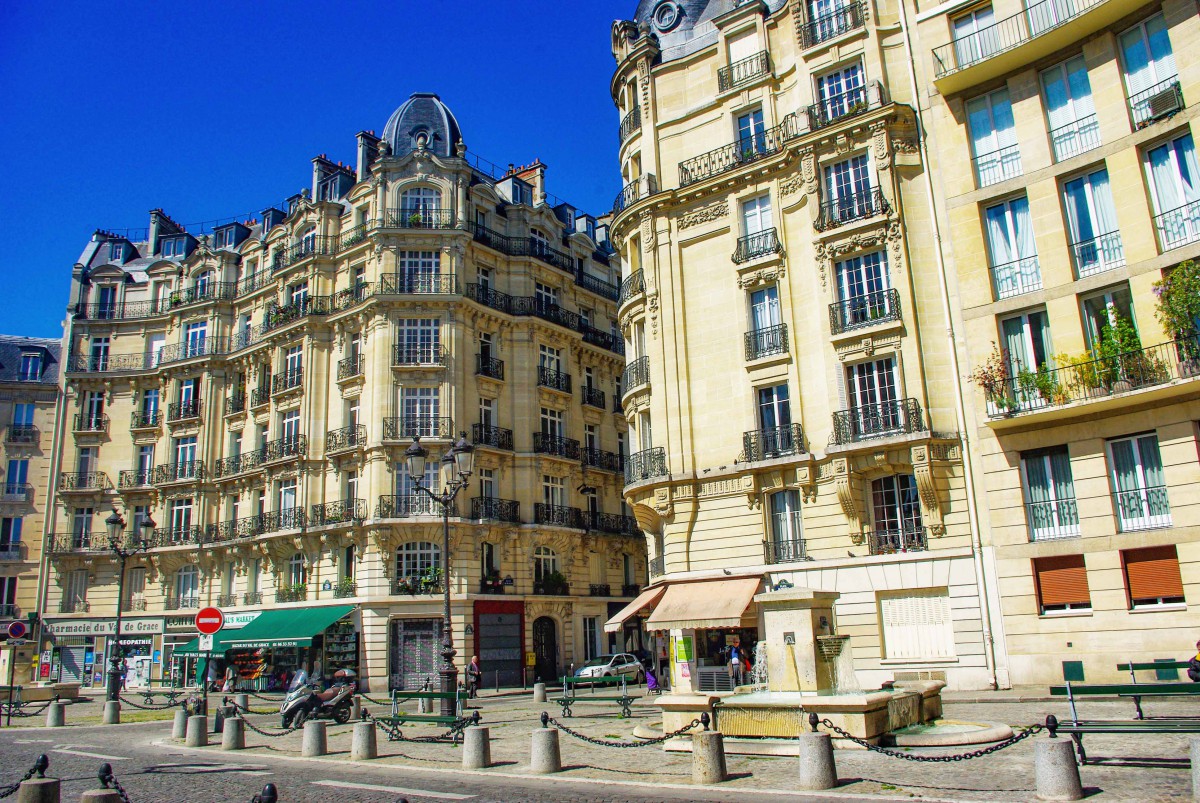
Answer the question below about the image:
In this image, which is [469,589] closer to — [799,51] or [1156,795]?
[799,51]

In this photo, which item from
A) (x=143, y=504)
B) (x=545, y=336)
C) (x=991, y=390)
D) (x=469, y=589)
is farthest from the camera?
(x=143, y=504)

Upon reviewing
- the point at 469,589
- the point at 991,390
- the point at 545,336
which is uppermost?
the point at 545,336

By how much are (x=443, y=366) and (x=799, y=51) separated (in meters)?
16.7

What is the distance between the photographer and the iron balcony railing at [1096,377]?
1722 cm

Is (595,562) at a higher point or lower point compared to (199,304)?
lower

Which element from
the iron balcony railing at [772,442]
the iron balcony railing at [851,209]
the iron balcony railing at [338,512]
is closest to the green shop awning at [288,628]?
the iron balcony railing at [338,512]

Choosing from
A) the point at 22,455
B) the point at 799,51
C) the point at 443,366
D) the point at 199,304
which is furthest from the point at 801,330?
the point at 22,455

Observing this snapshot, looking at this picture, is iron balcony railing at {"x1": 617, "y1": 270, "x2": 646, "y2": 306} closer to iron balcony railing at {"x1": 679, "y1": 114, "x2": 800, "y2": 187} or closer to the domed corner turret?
iron balcony railing at {"x1": 679, "y1": 114, "x2": 800, "y2": 187}

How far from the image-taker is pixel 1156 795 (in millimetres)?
8289

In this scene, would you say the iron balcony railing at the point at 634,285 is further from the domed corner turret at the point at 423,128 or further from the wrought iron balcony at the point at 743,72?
the domed corner turret at the point at 423,128

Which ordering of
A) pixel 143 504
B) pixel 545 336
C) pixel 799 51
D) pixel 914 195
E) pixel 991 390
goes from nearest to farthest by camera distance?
pixel 991 390 → pixel 914 195 → pixel 799 51 → pixel 545 336 → pixel 143 504

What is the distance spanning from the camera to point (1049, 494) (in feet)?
63.3

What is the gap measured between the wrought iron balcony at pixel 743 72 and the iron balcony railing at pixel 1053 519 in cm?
1363

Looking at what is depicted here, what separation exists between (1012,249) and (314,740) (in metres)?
17.3
